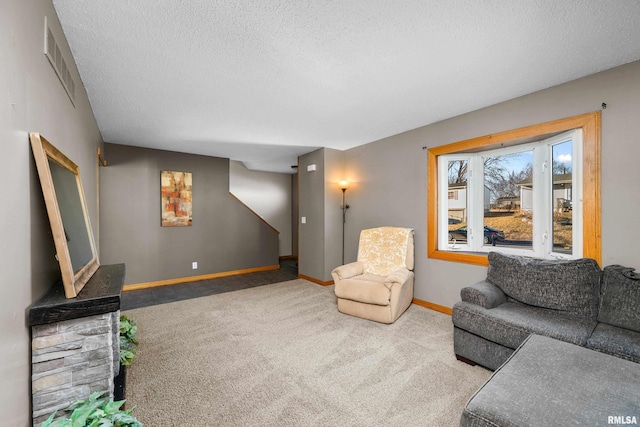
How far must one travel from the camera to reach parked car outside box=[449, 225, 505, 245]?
3.32 m

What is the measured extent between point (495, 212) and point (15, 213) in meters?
4.04

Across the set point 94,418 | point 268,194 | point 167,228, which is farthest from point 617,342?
point 268,194

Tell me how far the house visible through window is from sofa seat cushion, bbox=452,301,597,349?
0.74 m

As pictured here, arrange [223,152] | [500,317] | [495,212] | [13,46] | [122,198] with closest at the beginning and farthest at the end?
[13,46] < [500,317] < [495,212] < [122,198] < [223,152]

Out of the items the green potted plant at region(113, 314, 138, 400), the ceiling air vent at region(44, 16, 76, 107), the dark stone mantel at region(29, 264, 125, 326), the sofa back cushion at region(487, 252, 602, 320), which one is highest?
the ceiling air vent at region(44, 16, 76, 107)

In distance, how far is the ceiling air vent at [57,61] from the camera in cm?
137

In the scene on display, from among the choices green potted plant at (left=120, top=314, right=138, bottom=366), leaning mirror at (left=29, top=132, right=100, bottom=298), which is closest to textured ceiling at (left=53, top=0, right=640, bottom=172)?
leaning mirror at (left=29, top=132, right=100, bottom=298)

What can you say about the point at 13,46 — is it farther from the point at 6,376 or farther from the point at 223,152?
the point at 223,152

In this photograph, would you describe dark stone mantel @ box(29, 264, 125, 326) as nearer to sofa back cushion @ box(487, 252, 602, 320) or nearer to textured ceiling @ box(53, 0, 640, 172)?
textured ceiling @ box(53, 0, 640, 172)

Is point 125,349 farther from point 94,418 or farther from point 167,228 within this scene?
point 167,228

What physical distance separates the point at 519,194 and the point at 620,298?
4.76 feet

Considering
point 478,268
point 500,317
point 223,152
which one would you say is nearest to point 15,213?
point 500,317

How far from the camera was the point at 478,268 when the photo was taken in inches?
122

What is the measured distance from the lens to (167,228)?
494 centimetres
